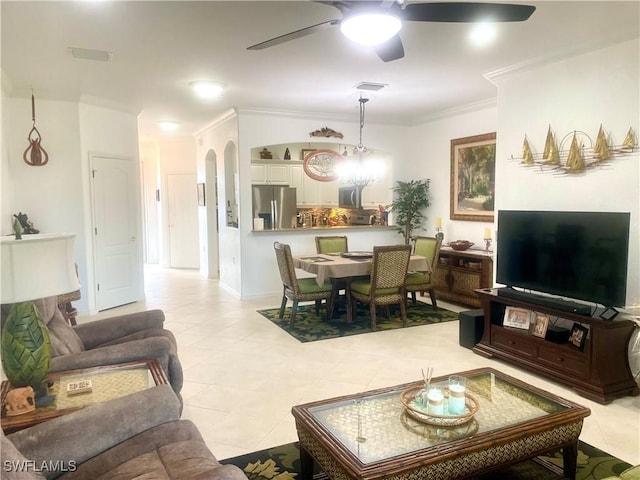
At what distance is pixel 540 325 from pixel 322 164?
187 inches

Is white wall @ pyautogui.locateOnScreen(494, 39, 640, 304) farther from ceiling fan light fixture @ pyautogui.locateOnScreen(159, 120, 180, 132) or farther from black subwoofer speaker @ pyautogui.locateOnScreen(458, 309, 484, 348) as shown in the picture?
ceiling fan light fixture @ pyautogui.locateOnScreen(159, 120, 180, 132)

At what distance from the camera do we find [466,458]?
74.1 inches

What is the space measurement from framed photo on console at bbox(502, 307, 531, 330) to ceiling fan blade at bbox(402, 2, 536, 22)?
2.42m

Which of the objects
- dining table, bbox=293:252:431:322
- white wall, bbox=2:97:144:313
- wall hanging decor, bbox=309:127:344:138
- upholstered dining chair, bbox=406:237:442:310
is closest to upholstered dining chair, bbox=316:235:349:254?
dining table, bbox=293:252:431:322

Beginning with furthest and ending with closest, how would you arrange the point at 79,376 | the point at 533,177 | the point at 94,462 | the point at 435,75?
1. the point at 435,75
2. the point at 533,177
3. the point at 79,376
4. the point at 94,462

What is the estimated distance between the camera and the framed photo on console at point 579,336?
11.1ft

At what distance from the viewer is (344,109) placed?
6527 mm

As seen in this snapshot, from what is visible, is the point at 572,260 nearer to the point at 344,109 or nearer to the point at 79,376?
the point at 79,376

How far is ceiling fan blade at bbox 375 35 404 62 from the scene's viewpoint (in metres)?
2.92

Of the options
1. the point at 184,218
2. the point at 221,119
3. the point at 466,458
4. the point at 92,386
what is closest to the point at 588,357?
the point at 466,458

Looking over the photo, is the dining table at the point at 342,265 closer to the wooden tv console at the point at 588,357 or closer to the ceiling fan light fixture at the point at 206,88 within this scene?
the wooden tv console at the point at 588,357

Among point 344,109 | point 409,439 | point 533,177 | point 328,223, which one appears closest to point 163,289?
point 328,223

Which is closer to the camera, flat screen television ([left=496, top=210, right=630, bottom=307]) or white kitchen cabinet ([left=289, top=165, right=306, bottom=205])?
flat screen television ([left=496, top=210, right=630, bottom=307])

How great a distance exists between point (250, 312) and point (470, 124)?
159 inches
